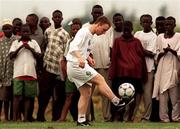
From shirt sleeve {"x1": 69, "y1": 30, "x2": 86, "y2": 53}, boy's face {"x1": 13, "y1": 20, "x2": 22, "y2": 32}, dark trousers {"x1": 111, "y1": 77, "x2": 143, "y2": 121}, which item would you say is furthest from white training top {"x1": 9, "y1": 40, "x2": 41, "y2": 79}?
shirt sleeve {"x1": 69, "y1": 30, "x2": 86, "y2": 53}

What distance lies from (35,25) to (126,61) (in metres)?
2.27

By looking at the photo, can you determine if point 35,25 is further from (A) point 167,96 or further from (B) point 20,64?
(A) point 167,96

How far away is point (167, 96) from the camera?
60.2 feet

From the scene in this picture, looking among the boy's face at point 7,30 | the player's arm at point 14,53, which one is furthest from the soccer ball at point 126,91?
the boy's face at point 7,30

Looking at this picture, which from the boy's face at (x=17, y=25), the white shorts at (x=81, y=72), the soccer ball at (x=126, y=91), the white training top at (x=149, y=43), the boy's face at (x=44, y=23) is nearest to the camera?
the white shorts at (x=81, y=72)

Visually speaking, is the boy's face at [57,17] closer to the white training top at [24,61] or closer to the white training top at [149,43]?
the white training top at [24,61]

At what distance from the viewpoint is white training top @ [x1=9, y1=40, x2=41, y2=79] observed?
1803cm

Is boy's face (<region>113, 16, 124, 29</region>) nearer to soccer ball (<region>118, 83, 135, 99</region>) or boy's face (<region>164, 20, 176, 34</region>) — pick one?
boy's face (<region>164, 20, 176, 34</region>)

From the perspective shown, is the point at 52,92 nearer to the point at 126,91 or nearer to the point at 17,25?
the point at 17,25

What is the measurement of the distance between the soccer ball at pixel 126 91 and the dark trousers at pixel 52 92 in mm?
2220

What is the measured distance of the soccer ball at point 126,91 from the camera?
16.1 metres

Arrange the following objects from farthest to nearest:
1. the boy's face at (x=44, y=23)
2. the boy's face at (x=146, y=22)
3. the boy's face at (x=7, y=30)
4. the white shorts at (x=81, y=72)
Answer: the boy's face at (x=44, y=23)
the boy's face at (x=7, y=30)
the boy's face at (x=146, y=22)
the white shorts at (x=81, y=72)

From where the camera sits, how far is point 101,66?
59.9 ft

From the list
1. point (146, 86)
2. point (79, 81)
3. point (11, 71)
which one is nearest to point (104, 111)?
point (146, 86)
